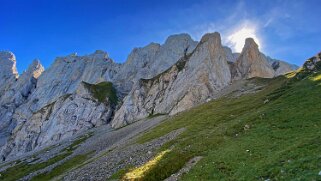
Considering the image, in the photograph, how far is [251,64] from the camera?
172 meters

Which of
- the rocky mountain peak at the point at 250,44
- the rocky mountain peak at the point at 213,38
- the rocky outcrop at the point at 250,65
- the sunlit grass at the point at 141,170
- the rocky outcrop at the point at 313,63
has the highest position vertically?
the rocky mountain peak at the point at 213,38

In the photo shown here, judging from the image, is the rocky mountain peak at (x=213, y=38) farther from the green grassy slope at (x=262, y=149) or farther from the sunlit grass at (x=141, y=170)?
the sunlit grass at (x=141, y=170)

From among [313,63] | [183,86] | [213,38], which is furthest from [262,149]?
[213,38]

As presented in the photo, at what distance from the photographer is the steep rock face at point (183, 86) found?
465 ft

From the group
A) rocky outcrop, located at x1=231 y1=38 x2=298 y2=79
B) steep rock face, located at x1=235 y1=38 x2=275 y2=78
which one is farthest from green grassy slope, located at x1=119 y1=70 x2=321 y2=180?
steep rock face, located at x1=235 y1=38 x2=275 y2=78

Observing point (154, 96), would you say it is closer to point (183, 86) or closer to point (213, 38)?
point (183, 86)

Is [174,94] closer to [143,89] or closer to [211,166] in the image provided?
[143,89]

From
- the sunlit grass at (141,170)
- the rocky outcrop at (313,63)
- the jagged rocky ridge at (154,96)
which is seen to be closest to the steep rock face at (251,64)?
the jagged rocky ridge at (154,96)

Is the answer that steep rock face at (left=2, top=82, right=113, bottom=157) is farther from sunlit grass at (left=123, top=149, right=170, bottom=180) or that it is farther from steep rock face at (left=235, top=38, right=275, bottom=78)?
sunlit grass at (left=123, top=149, right=170, bottom=180)

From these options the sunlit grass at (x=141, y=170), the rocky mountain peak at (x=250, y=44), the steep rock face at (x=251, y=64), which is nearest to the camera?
the sunlit grass at (x=141, y=170)

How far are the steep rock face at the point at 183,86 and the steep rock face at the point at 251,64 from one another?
36.3ft

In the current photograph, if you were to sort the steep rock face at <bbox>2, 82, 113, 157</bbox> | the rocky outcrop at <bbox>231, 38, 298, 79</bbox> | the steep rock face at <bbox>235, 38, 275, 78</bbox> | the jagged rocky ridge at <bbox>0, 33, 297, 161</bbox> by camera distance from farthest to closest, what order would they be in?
the steep rock face at <bbox>2, 82, 113, 157</bbox> → the steep rock face at <bbox>235, 38, 275, 78</bbox> → the rocky outcrop at <bbox>231, 38, 298, 79</bbox> → the jagged rocky ridge at <bbox>0, 33, 297, 161</bbox>

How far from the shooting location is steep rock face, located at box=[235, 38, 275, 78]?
168 m

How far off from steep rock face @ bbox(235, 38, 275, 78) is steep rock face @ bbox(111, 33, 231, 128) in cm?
1106
